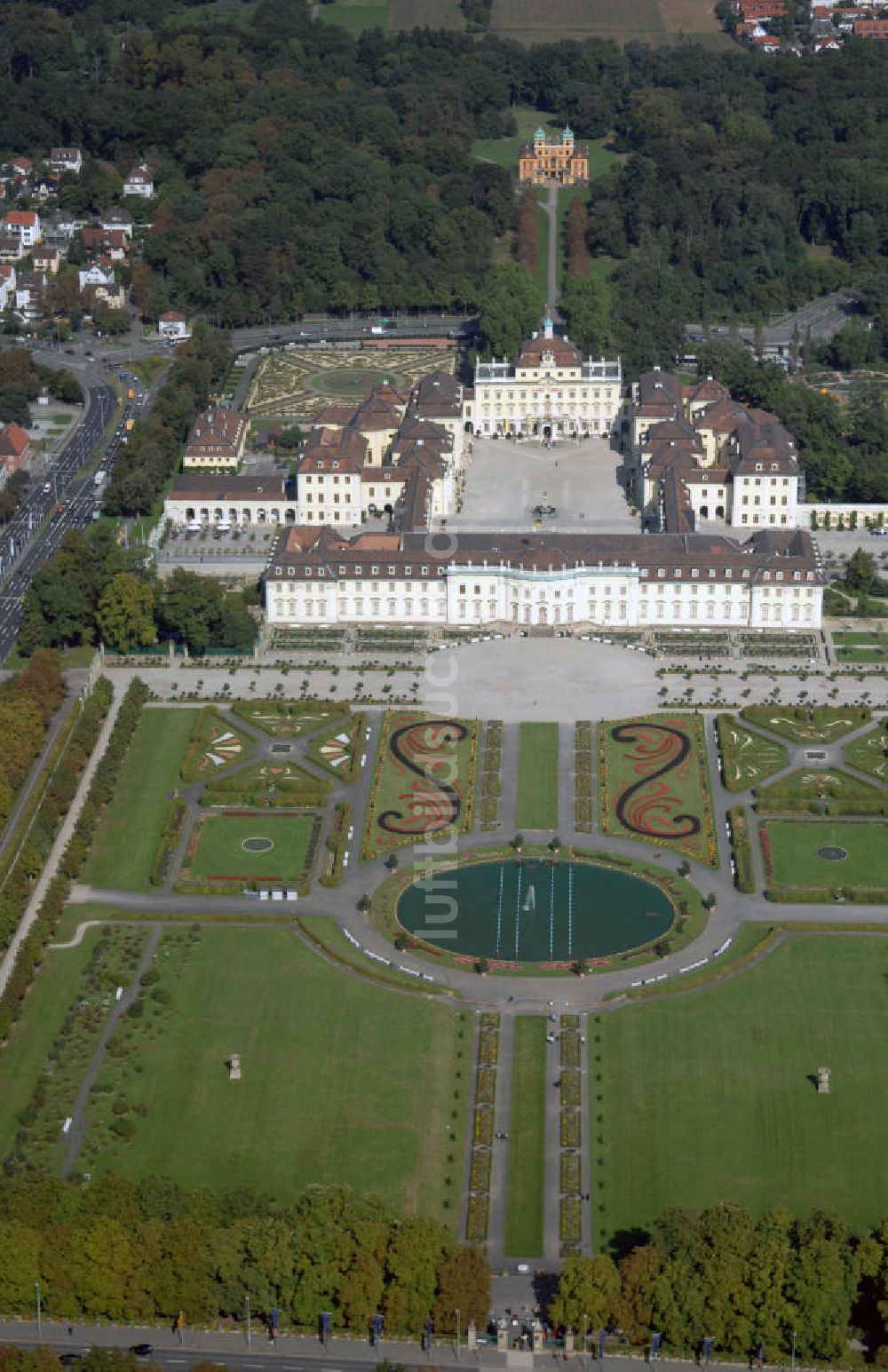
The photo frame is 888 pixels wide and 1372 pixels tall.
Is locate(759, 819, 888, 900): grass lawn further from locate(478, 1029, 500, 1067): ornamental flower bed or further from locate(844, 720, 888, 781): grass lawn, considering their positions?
locate(478, 1029, 500, 1067): ornamental flower bed

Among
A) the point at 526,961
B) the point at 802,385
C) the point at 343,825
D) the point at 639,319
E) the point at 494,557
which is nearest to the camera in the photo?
the point at 526,961

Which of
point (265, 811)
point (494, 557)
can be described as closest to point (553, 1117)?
point (265, 811)

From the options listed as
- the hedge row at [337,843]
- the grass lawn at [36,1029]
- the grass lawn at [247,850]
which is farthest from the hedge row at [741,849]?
the grass lawn at [36,1029]

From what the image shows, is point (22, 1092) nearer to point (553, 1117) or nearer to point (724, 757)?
point (553, 1117)

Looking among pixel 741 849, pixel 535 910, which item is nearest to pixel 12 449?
pixel 535 910

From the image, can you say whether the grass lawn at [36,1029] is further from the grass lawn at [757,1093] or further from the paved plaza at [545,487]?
the paved plaza at [545,487]

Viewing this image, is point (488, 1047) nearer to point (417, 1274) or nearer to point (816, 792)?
point (417, 1274)
